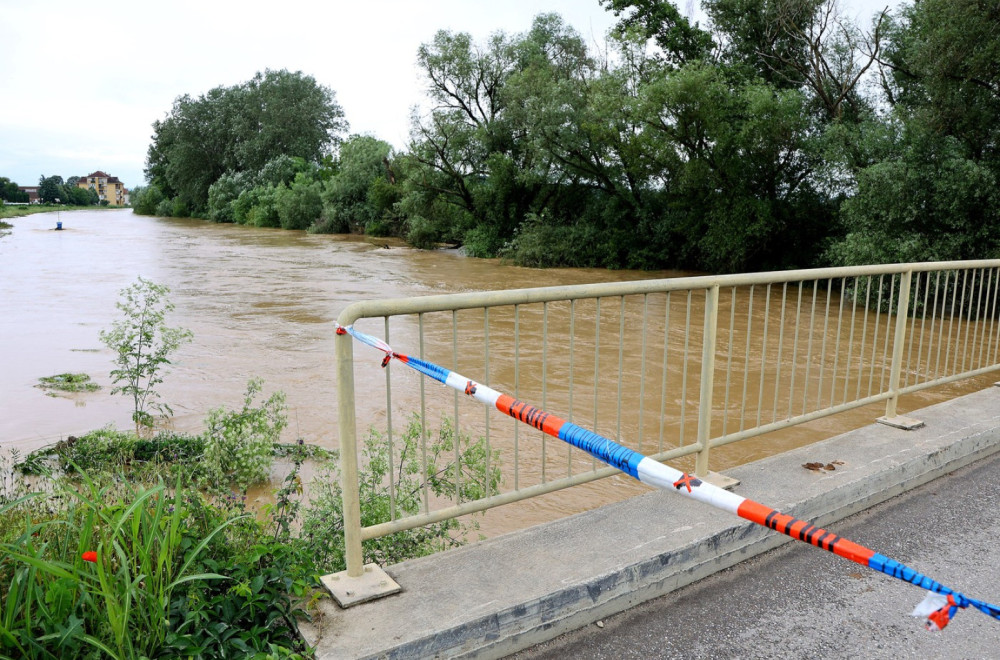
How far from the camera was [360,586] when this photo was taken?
3.14m

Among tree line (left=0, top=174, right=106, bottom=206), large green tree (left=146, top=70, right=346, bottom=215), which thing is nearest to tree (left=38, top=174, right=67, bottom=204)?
tree line (left=0, top=174, right=106, bottom=206)

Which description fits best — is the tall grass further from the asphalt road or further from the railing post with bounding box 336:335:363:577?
the asphalt road

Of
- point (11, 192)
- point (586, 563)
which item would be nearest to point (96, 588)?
point (586, 563)

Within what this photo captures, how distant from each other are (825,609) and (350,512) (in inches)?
81.2

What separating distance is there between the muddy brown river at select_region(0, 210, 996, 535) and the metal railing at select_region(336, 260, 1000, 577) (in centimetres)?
57

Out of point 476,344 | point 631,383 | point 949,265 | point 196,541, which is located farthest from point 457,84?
point 196,541

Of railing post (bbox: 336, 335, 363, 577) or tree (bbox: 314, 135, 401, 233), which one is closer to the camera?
railing post (bbox: 336, 335, 363, 577)

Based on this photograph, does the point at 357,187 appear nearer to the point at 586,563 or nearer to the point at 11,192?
the point at 586,563

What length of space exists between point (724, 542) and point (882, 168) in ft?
51.3

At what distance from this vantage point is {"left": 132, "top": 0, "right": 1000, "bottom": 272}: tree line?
53.6 feet

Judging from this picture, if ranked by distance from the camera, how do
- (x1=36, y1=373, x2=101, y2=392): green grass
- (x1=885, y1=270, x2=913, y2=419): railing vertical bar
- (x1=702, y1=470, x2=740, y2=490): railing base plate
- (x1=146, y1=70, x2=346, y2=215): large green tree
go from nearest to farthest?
(x1=702, y1=470, x2=740, y2=490): railing base plate < (x1=885, y1=270, x2=913, y2=419): railing vertical bar < (x1=36, y1=373, x2=101, y2=392): green grass < (x1=146, y1=70, x2=346, y2=215): large green tree

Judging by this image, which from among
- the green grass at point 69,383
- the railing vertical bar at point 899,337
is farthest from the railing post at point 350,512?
the green grass at point 69,383

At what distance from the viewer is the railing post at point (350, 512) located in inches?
120

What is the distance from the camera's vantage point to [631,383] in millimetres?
11336
